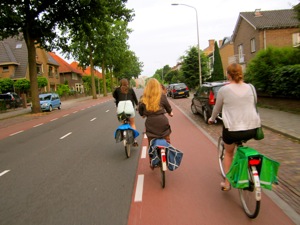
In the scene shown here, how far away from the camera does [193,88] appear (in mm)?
44406

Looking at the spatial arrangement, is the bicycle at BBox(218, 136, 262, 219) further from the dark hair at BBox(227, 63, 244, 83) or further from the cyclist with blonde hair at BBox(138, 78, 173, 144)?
the cyclist with blonde hair at BBox(138, 78, 173, 144)

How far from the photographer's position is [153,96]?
16.4 ft

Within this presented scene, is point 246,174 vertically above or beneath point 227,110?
beneath

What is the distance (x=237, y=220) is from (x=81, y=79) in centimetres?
7118

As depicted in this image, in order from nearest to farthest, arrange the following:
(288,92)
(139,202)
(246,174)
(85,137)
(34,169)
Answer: (246,174)
(139,202)
(34,169)
(85,137)
(288,92)

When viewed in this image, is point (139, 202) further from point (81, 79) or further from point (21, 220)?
point (81, 79)

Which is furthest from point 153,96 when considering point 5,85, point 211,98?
point 5,85

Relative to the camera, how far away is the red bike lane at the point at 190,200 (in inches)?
145

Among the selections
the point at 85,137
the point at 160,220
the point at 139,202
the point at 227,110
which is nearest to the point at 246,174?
the point at 227,110

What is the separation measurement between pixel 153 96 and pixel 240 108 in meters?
1.56

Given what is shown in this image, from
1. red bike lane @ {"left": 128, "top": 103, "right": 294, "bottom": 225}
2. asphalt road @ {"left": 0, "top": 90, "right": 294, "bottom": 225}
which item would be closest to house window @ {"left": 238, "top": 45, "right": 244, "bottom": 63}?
asphalt road @ {"left": 0, "top": 90, "right": 294, "bottom": 225}

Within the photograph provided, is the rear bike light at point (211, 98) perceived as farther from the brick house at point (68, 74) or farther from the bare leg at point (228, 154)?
the brick house at point (68, 74)

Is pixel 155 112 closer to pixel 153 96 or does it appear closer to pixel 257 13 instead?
pixel 153 96

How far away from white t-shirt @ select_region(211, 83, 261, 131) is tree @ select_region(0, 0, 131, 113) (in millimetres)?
17901
